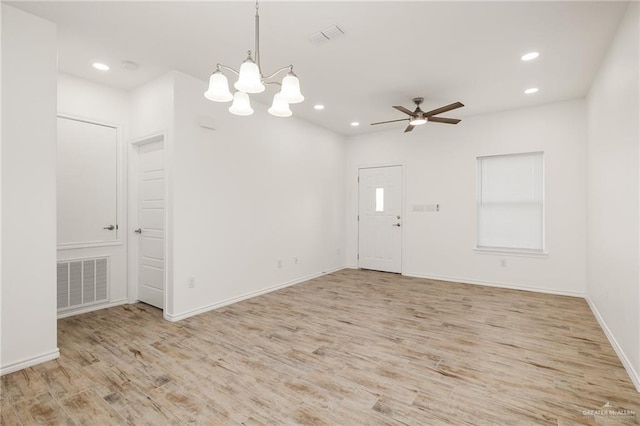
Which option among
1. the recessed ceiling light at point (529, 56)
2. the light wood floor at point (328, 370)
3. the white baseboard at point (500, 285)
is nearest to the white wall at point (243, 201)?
the light wood floor at point (328, 370)

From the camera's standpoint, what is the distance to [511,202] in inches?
206

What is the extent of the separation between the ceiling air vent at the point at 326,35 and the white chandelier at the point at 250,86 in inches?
35.1

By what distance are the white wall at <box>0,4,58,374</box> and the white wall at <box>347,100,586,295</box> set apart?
5.18 metres

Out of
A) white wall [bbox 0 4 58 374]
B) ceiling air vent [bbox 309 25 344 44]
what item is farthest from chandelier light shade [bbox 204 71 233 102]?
white wall [bbox 0 4 58 374]

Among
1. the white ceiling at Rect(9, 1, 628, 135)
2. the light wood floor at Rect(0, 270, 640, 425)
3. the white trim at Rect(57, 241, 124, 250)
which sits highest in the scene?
the white ceiling at Rect(9, 1, 628, 135)

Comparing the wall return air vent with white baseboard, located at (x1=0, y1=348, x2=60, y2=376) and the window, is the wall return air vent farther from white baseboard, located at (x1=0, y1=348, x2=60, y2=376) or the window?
the window

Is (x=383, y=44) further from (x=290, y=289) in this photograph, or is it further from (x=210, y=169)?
(x=290, y=289)

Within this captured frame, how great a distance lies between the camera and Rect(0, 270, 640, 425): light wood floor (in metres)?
1.99

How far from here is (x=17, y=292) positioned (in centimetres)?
251

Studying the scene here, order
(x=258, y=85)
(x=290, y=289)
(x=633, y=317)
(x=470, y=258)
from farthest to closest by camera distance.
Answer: (x=470, y=258)
(x=290, y=289)
(x=633, y=317)
(x=258, y=85)

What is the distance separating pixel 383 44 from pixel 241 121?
2.26 m

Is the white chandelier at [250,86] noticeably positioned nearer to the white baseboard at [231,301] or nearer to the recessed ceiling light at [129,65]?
the recessed ceiling light at [129,65]

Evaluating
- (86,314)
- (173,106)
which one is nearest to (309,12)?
(173,106)

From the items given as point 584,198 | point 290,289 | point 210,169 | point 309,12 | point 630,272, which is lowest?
point 290,289
